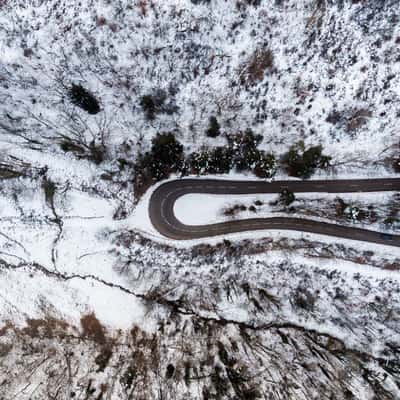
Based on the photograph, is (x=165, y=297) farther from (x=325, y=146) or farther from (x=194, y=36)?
(x=194, y=36)

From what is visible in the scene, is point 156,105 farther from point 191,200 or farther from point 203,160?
point 191,200

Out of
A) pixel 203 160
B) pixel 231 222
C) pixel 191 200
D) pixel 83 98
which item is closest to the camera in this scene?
pixel 83 98

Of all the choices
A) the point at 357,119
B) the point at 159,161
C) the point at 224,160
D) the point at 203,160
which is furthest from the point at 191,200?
the point at 357,119

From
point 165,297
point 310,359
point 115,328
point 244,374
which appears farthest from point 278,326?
point 115,328

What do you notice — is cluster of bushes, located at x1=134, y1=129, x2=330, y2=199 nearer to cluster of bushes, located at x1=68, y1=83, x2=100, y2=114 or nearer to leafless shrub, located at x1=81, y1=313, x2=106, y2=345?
cluster of bushes, located at x1=68, y1=83, x2=100, y2=114

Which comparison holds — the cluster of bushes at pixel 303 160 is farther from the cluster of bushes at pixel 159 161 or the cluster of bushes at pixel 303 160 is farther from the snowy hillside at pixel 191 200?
the cluster of bushes at pixel 159 161

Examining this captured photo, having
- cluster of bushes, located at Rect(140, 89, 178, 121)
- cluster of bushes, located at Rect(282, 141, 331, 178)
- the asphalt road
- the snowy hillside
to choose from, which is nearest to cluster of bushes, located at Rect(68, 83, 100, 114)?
the snowy hillside

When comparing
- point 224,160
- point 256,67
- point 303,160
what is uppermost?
point 256,67
